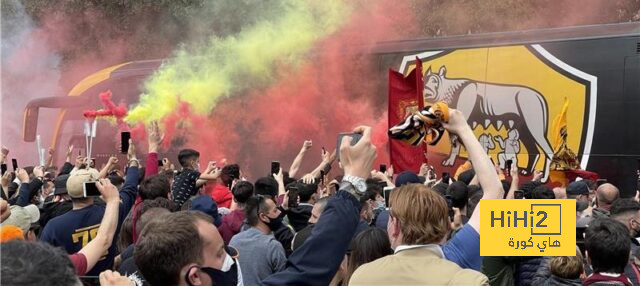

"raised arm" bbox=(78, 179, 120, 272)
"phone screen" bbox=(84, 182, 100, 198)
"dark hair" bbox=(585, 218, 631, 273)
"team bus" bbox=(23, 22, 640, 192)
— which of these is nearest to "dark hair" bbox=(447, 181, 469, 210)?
"dark hair" bbox=(585, 218, 631, 273)

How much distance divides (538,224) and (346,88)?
12.3 meters

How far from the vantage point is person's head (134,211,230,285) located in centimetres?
278

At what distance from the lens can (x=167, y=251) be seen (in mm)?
2807

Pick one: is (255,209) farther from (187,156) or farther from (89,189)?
(187,156)

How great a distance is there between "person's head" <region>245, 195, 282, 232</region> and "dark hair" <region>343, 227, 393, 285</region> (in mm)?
1452

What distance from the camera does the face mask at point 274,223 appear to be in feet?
18.1

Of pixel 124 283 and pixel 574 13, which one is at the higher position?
pixel 574 13

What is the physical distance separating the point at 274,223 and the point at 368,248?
1.65 meters

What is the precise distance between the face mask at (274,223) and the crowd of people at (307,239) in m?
0.01

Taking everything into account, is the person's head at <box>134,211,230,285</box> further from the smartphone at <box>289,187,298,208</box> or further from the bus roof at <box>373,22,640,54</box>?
the bus roof at <box>373,22,640,54</box>

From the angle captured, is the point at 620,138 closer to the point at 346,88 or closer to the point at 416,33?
the point at 346,88

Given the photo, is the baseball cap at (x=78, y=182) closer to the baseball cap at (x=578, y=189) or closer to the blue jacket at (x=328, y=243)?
the blue jacket at (x=328, y=243)

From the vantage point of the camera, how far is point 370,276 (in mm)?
3061

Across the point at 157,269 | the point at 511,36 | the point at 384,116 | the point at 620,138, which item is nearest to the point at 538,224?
the point at 157,269
